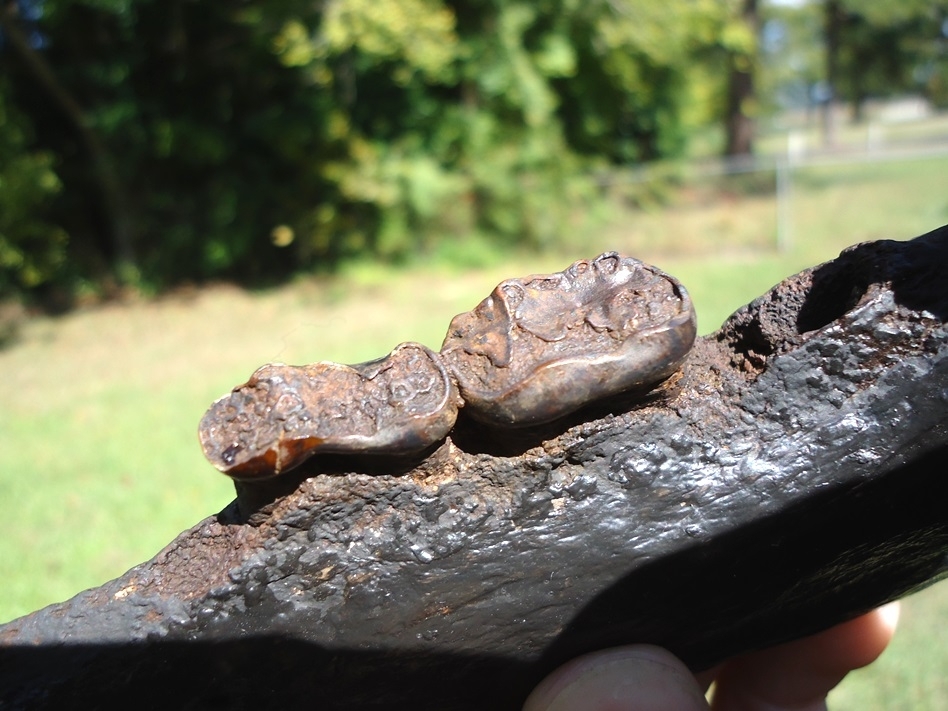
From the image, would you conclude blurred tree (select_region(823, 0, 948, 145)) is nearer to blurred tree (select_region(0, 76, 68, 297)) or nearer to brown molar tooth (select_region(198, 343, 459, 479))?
blurred tree (select_region(0, 76, 68, 297))

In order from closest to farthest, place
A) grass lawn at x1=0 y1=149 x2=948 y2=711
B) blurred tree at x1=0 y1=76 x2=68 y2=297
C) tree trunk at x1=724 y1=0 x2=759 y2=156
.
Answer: grass lawn at x1=0 y1=149 x2=948 y2=711, blurred tree at x1=0 y1=76 x2=68 y2=297, tree trunk at x1=724 y1=0 x2=759 y2=156

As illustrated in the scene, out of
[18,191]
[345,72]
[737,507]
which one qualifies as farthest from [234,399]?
[345,72]

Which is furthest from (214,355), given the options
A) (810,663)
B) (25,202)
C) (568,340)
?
(568,340)

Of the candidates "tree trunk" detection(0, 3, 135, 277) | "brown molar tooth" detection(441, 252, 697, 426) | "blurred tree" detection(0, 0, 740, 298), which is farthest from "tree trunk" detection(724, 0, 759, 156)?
"brown molar tooth" detection(441, 252, 697, 426)

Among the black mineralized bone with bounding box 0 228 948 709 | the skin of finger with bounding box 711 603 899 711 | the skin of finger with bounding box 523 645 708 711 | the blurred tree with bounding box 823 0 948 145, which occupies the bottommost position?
the skin of finger with bounding box 711 603 899 711

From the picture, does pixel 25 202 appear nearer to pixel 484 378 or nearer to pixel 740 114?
pixel 484 378

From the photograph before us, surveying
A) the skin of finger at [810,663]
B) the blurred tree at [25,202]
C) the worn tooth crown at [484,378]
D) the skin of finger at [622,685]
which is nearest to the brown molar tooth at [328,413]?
the worn tooth crown at [484,378]
